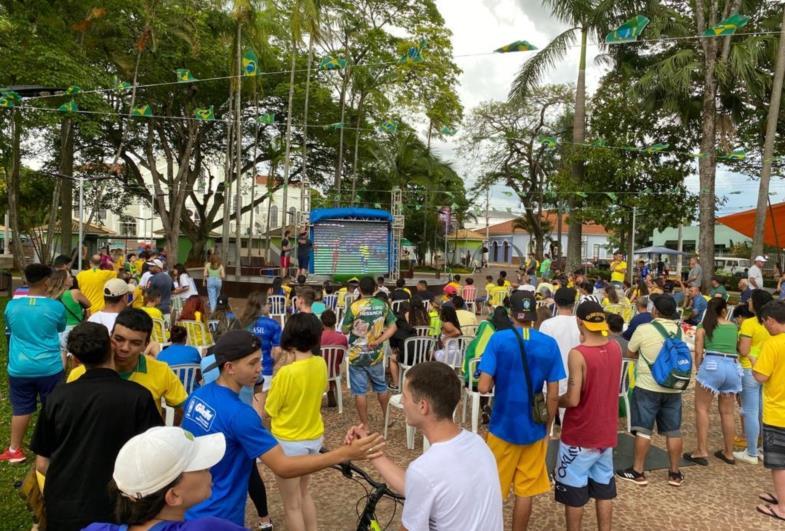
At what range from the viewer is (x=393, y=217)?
19391mm

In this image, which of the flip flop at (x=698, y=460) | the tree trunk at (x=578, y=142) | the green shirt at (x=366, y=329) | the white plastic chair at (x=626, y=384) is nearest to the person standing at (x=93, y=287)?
the green shirt at (x=366, y=329)

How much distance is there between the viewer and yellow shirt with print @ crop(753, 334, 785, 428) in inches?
147

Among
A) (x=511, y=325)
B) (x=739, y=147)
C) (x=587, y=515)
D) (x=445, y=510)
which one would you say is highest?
(x=739, y=147)

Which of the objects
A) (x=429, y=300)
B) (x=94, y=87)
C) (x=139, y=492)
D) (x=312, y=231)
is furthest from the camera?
(x=312, y=231)

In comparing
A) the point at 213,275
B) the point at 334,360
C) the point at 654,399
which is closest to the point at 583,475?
the point at 654,399

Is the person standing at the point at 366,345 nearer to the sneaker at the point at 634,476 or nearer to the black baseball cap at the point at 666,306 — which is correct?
the sneaker at the point at 634,476

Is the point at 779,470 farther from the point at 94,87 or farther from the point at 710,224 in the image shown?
the point at 94,87

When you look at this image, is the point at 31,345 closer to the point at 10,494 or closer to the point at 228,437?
the point at 10,494

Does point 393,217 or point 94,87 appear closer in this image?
point 94,87

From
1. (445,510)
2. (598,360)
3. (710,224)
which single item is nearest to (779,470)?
(598,360)

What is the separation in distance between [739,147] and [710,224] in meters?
4.73

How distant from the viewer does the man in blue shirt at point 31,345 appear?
13.1 ft

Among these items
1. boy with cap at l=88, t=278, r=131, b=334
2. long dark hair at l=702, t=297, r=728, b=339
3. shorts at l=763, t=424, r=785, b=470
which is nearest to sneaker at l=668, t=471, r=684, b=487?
shorts at l=763, t=424, r=785, b=470

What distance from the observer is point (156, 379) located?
8.98 ft
